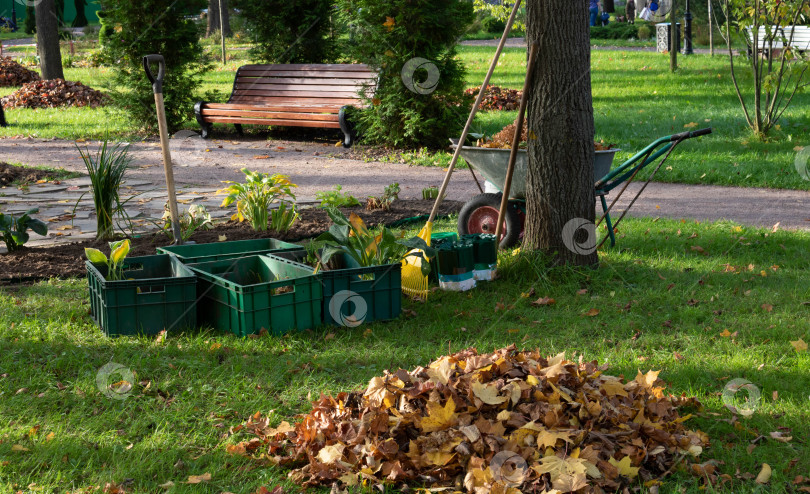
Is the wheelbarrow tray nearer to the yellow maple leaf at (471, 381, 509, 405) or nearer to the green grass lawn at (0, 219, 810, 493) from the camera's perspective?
the green grass lawn at (0, 219, 810, 493)

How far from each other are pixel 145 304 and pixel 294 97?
8.49m

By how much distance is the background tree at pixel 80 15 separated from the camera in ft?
115

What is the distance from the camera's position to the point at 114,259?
435 cm

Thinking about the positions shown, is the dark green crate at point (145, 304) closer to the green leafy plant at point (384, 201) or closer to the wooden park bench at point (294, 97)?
the green leafy plant at point (384, 201)

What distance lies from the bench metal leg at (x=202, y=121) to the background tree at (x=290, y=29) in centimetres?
204

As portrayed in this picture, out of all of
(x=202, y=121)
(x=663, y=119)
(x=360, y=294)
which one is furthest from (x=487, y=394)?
(x=202, y=121)

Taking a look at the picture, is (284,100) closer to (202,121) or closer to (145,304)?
(202,121)

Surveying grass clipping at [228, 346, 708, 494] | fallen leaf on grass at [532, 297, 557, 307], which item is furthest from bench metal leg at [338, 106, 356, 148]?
grass clipping at [228, 346, 708, 494]

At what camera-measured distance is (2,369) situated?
3729mm

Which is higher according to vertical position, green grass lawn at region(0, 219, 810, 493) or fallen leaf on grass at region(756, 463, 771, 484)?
green grass lawn at region(0, 219, 810, 493)

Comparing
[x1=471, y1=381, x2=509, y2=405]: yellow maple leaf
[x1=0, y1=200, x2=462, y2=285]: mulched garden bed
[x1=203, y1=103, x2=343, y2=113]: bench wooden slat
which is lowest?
[x1=471, y1=381, x2=509, y2=405]: yellow maple leaf

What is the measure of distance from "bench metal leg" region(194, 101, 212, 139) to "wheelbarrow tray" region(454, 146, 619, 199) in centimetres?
755

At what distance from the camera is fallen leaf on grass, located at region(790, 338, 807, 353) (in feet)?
12.7

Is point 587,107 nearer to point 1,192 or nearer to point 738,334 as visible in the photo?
point 738,334
